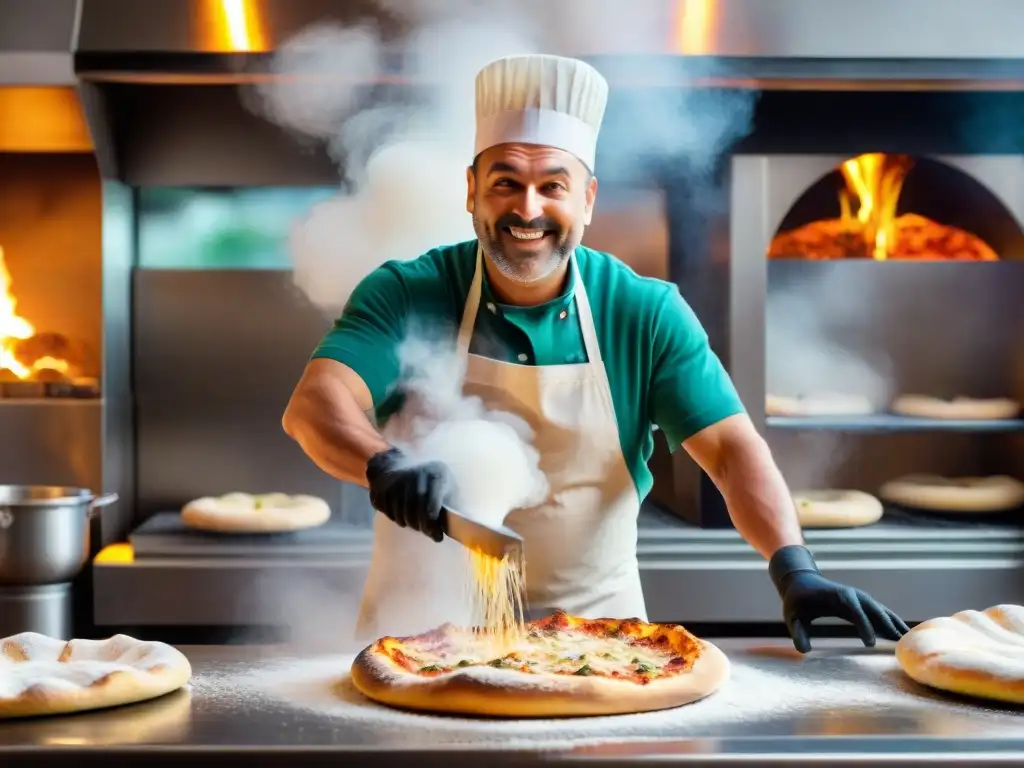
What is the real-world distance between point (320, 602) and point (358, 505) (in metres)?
0.44

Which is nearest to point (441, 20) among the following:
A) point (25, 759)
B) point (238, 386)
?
point (238, 386)

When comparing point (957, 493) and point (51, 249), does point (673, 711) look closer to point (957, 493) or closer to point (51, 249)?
point (957, 493)

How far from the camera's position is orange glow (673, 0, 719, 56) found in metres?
3.40

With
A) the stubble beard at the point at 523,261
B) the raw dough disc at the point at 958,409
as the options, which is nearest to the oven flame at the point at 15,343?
the stubble beard at the point at 523,261

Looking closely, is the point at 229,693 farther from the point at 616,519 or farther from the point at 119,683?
the point at 616,519

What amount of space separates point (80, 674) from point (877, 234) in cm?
322

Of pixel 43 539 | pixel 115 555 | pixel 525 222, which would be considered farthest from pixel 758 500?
pixel 115 555

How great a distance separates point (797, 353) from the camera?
4000 millimetres

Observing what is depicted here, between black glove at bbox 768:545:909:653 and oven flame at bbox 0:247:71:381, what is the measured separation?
9.02 feet

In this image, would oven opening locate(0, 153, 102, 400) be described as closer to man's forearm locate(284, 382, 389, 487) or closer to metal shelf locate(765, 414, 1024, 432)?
man's forearm locate(284, 382, 389, 487)

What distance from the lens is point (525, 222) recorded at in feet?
7.33

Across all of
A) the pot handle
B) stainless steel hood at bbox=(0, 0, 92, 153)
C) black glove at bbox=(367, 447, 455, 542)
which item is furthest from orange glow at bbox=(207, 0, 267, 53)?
black glove at bbox=(367, 447, 455, 542)

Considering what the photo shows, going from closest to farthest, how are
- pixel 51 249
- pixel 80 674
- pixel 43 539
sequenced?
pixel 80 674, pixel 43 539, pixel 51 249

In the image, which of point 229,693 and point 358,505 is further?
point 358,505
